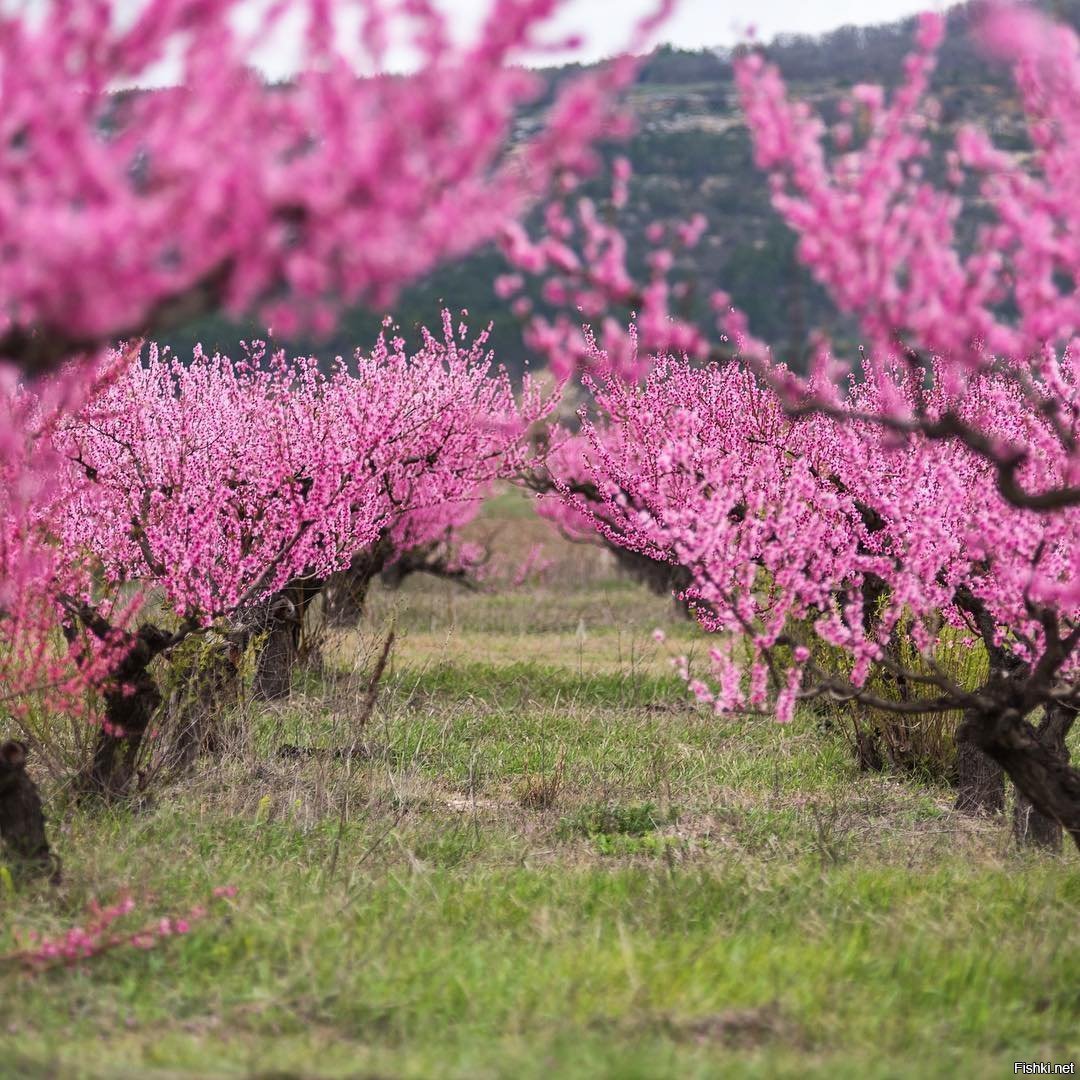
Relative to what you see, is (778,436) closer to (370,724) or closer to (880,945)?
(370,724)

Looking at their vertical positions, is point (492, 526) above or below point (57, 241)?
below

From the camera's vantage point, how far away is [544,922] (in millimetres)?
5293

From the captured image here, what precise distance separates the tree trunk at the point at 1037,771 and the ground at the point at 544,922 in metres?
0.47

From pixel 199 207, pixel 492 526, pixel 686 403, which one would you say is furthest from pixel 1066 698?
pixel 492 526

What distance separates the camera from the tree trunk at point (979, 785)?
8.05 meters

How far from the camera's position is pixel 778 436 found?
11102 millimetres

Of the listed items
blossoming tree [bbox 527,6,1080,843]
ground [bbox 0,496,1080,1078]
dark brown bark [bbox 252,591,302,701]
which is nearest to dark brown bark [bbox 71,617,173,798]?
ground [bbox 0,496,1080,1078]

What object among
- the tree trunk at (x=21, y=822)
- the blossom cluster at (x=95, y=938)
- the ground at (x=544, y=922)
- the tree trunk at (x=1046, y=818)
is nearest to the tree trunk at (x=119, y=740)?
the ground at (x=544, y=922)

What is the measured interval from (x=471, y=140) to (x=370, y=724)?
7051 mm

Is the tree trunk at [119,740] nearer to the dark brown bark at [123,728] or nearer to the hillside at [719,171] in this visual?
the dark brown bark at [123,728]

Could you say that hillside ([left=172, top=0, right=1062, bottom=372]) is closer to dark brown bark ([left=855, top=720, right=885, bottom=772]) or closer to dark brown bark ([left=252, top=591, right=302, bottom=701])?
dark brown bark ([left=252, top=591, right=302, bottom=701])

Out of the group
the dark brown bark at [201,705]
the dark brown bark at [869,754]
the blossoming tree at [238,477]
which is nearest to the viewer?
the dark brown bark at [201,705]

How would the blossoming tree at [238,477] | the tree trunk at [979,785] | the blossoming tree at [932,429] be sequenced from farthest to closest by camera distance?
the tree trunk at [979,785], the blossoming tree at [238,477], the blossoming tree at [932,429]

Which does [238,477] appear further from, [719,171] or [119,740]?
[719,171]
